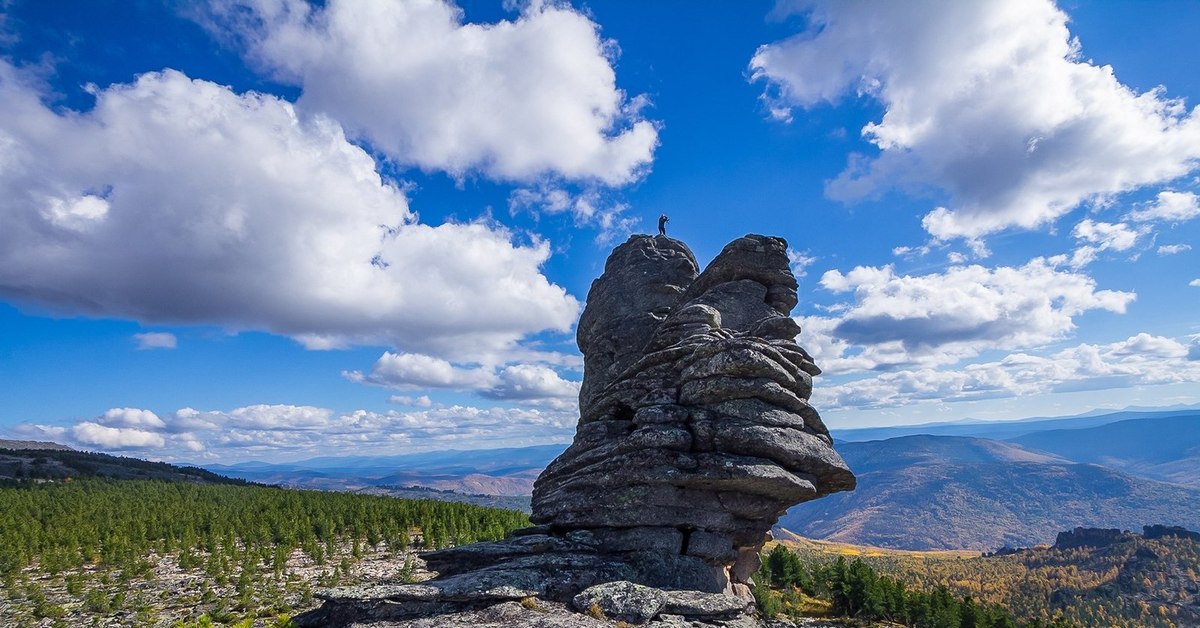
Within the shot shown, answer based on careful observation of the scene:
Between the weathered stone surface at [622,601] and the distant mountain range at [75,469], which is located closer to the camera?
the weathered stone surface at [622,601]

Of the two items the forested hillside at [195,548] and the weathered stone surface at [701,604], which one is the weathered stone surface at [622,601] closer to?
the weathered stone surface at [701,604]

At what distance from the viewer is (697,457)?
93.7ft

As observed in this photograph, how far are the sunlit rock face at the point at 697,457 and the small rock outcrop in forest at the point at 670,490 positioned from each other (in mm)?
76

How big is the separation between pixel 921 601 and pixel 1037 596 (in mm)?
179656

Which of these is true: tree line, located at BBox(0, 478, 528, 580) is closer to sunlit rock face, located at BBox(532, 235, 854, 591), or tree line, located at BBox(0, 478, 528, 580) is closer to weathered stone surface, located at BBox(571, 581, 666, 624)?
sunlit rock face, located at BBox(532, 235, 854, 591)

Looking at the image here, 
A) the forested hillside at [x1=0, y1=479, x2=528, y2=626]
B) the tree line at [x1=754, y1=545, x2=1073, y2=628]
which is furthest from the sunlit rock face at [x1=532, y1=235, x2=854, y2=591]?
the tree line at [x1=754, y1=545, x2=1073, y2=628]

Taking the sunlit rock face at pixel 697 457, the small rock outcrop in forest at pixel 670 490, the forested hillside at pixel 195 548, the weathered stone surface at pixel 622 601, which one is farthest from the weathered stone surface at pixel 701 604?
the forested hillside at pixel 195 548

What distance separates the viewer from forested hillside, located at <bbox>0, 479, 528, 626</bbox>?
27.8 meters

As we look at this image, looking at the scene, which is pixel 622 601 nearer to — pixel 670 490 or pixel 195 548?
pixel 670 490

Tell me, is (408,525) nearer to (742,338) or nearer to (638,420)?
(638,420)

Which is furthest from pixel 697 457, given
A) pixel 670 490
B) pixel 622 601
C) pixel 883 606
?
pixel 883 606

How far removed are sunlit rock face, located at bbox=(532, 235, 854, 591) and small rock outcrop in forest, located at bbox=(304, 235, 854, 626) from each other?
0.08m

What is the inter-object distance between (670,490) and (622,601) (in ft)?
23.2

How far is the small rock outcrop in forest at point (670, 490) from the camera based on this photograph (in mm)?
23188
